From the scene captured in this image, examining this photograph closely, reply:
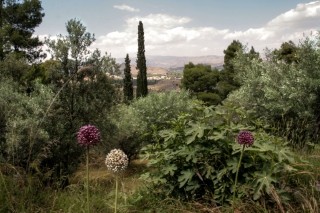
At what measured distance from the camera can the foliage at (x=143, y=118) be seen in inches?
642

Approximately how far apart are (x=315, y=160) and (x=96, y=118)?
25.3ft

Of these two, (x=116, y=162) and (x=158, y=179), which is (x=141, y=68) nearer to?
(x=158, y=179)

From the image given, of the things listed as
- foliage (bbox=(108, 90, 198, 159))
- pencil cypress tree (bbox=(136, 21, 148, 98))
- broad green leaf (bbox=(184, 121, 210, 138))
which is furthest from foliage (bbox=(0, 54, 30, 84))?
pencil cypress tree (bbox=(136, 21, 148, 98))

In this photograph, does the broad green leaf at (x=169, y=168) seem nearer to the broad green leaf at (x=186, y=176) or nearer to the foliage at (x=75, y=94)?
the broad green leaf at (x=186, y=176)

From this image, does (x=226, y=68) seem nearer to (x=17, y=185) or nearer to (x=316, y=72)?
(x=316, y=72)

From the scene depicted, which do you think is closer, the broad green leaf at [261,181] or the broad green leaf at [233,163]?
the broad green leaf at [261,181]

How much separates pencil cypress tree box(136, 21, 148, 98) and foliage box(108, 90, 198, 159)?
14.8m

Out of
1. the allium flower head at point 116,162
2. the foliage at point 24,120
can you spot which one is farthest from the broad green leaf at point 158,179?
the foliage at point 24,120

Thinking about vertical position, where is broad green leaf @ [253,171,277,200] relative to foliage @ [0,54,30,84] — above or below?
below

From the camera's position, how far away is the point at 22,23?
2494 cm

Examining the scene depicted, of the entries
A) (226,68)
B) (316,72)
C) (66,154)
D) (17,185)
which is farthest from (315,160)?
(226,68)

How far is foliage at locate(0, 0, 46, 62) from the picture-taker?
2350 centimetres

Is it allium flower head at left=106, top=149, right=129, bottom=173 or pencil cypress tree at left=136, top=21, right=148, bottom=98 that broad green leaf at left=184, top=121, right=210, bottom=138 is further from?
pencil cypress tree at left=136, top=21, right=148, bottom=98

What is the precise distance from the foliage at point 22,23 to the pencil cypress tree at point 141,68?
36.8 ft
